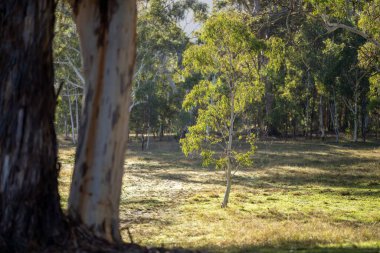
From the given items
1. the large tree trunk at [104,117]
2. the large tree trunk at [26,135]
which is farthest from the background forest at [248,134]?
the large tree trunk at [26,135]

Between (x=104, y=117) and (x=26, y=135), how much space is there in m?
0.80

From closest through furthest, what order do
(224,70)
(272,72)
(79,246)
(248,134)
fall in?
(79,246) < (224,70) < (248,134) < (272,72)

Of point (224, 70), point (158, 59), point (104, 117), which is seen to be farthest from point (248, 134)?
point (158, 59)

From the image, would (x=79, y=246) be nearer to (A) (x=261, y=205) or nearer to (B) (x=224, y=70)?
(A) (x=261, y=205)

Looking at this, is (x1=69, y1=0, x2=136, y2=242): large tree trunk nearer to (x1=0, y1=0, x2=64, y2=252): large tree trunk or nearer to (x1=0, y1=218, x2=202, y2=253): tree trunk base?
(x1=0, y1=218, x2=202, y2=253): tree trunk base

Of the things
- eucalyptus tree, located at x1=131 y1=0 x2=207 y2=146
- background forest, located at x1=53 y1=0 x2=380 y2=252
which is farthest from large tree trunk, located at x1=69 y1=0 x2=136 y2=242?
eucalyptus tree, located at x1=131 y1=0 x2=207 y2=146

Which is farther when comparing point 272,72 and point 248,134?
point 272,72

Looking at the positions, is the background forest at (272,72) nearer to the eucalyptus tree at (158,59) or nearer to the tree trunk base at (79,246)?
the eucalyptus tree at (158,59)

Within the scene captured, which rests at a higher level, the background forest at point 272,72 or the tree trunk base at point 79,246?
the background forest at point 272,72

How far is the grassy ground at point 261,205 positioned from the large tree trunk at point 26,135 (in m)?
0.99

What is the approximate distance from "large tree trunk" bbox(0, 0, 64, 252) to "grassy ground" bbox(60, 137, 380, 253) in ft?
3.25

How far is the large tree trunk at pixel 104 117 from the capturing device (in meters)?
5.14

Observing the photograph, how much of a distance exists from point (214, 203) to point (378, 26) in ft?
31.0

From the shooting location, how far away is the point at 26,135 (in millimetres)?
4719
